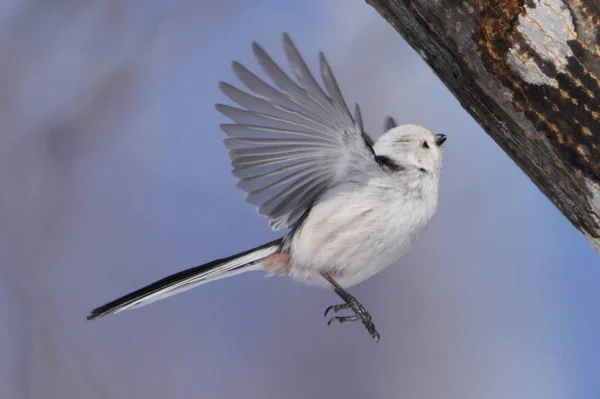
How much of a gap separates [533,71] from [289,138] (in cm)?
28

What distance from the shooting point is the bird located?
64 cm

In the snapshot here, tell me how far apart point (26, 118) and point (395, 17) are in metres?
0.61

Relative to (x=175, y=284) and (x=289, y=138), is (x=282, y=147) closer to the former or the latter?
(x=289, y=138)

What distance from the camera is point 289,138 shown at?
2.23 feet

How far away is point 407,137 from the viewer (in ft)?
2.41

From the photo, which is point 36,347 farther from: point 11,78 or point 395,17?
point 395,17

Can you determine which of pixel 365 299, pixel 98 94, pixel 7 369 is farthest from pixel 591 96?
pixel 7 369

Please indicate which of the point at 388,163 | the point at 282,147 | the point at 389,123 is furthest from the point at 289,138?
the point at 389,123

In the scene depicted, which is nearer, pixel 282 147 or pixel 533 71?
pixel 533 71

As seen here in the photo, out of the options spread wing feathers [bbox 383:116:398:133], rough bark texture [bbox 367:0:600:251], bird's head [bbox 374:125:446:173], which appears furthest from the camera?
spread wing feathers [bbox 383:116:398:133]

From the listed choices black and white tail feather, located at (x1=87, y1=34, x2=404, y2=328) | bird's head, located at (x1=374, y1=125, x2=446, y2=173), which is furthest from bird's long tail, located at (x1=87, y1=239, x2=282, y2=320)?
bird's head, located at (x1=374, y1=125, x2=446, y2=173)

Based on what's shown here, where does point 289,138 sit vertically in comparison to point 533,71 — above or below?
above

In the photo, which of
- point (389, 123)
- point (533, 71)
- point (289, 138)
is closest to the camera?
point (533, 71)

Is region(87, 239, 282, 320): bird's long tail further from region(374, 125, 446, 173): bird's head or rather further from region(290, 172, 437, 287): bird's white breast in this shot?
region(374, 125, 446, 173): bird's head
